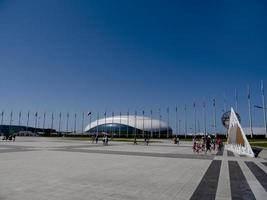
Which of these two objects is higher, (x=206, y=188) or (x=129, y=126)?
(x=129, y=126)

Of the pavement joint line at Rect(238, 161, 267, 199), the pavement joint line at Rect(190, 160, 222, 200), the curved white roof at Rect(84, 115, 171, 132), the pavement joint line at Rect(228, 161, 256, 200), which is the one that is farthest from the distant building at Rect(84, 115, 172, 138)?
the pavement joint line at Rect(190, 160, 222, 200)

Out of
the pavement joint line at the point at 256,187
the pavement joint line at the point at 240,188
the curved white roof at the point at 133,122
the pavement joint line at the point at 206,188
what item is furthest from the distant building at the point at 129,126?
the pavement joint line at the point at 206,188

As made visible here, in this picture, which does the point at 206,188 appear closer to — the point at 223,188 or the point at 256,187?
the point at 223,188

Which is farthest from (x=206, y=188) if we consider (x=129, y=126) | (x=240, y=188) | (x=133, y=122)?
(x=133, y=122)

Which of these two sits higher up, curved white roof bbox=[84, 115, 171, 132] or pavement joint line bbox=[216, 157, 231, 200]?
curved white roof bbox=[84, 115, 171, 132]

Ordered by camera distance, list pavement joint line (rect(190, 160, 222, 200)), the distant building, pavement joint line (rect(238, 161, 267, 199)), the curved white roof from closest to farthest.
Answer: pavement joint line (rect(190, 160, 222, 200)), pavement joint line (rect(238, 161, 267, 199)), the distant building, the curved white roof

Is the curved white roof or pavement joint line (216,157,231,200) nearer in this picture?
pavement joint line (216,157,231,200)

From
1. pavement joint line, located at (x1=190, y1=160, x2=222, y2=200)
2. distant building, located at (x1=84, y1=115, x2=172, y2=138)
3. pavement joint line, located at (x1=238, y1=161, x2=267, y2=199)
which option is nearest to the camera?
pavement joint line, located at (x1=190, y1=160, x2=222, y2=200)

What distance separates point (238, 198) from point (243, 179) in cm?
354

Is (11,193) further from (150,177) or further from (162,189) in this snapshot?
(150,177)

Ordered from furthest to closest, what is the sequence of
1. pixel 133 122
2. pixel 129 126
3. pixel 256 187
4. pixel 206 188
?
pixel 133 122 < pixel 129 126 < pixel 256 187 < pixel 206 188

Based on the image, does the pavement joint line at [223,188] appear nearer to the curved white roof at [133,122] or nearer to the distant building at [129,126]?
the distant building at [129,126]

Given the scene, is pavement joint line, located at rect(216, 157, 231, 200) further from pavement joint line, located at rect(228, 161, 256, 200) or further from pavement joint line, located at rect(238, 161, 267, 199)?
pavement joint line, located at rect(238, 161, 267, 199)

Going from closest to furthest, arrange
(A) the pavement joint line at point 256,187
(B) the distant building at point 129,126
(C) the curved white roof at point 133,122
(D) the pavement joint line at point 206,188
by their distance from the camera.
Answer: (D) the pavement joint line at point 206,188, (A) the pavement joint line at point 256,187, (B) the distant building at point 129,126, (C) the curved white roof at point 133,122
